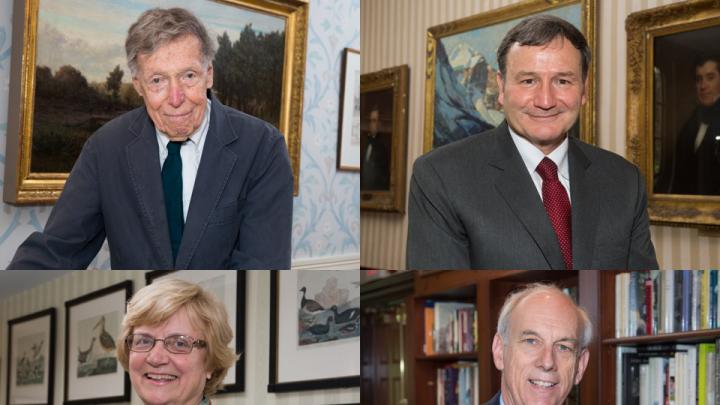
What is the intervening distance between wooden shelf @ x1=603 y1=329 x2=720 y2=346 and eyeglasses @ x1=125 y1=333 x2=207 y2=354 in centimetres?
79

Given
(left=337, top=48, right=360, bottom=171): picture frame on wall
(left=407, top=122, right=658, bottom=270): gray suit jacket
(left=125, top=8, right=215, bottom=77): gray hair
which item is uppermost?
(left=125, top=8, right=215, bottom=77): gray hair

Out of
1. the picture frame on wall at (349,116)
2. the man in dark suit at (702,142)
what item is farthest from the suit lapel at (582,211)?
the picture frame on wall at (349,116)

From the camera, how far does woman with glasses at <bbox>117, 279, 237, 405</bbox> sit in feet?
4.84

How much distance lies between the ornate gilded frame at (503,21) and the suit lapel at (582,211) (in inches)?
2.4

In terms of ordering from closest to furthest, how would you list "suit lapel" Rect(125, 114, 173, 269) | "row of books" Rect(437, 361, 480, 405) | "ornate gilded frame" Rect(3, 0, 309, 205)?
1. "ornate gilded frame" Rect(3, 0, 309, 205)
2. "suit lapel" Rect(125, 114, 173, 269)
3. "row of books" Rect(437, 361, 480, 405)

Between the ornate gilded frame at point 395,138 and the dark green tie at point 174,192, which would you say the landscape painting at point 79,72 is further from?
the ornate gilded frame at point 395,138

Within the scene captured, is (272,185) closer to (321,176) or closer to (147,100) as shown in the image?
(321,176)

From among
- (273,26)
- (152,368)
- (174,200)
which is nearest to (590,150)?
(273,26)

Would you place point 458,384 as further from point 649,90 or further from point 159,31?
point 159,31

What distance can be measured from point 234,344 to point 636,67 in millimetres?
921

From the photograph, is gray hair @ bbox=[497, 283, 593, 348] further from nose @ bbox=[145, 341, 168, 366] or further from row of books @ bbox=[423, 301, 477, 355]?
nose @ bbox=[145, 341, 168, 366]

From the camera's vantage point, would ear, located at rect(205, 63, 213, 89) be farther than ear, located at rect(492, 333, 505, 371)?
No

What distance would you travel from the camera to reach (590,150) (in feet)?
4.62

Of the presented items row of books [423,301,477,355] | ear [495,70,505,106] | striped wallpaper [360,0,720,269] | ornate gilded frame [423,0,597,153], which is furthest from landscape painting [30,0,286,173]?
row of books [423,301,477,355]
